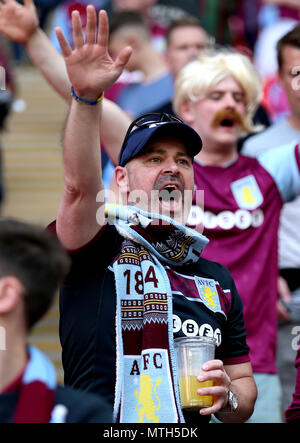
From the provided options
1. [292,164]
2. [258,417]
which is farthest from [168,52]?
[258,417]

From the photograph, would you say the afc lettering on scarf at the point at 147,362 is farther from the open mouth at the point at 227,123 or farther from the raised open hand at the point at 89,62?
the open mouth at the point at 227,123

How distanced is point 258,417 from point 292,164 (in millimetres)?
1095

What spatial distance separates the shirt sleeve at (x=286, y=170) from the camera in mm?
3969

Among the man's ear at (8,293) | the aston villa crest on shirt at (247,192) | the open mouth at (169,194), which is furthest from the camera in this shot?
the aston villa crest on shirt at (247,192)

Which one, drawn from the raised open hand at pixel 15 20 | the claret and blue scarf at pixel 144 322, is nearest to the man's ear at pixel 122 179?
the claret and blue scarf at pixel 144 322

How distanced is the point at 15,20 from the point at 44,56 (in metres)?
0.19

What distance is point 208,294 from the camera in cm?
288

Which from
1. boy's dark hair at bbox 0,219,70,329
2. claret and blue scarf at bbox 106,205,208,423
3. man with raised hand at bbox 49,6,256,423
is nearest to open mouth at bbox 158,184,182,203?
man with raised hand at bbox 49,6,256,423

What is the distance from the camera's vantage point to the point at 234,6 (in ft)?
34.7

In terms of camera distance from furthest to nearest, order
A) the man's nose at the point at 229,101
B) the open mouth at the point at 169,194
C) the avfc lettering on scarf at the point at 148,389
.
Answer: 1. the man's nose at the point at 229,101
2. the open mouth at the point at 169,194
3. the avfc lettering on scarf at the point at 148,389

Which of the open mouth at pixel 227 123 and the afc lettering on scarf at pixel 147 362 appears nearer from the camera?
the afc lettering on scarf at pixel 147 362

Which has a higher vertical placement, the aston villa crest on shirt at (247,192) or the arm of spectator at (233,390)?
the aston villa crest on shirt at (247,192)

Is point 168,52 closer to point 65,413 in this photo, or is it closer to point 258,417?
point 258,417

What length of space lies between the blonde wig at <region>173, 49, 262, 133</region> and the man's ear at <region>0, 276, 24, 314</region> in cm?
227
